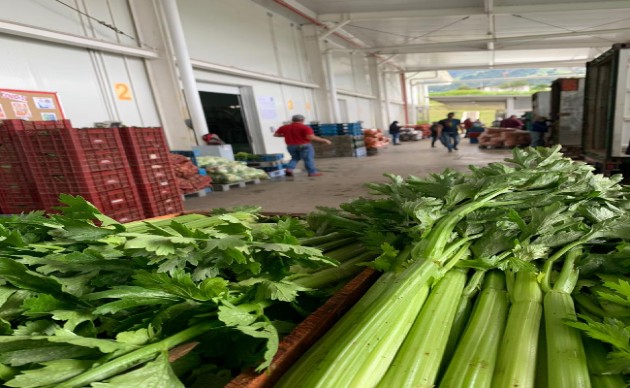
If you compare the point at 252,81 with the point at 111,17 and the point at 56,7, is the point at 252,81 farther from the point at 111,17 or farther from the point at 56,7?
the point at 56,7

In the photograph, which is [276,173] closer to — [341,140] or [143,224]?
[341,140]

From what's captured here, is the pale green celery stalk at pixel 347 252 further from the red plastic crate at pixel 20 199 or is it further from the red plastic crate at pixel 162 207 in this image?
the red plastic crate at pixel 20 199

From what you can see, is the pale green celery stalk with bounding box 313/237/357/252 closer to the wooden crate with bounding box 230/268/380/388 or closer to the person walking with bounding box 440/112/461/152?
the wooden crate with bounding box 230/268/380/388

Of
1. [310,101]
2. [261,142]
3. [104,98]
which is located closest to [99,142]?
[104,98]

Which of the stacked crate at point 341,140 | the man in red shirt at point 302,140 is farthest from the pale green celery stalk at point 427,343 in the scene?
the stacked crate at point 341,140

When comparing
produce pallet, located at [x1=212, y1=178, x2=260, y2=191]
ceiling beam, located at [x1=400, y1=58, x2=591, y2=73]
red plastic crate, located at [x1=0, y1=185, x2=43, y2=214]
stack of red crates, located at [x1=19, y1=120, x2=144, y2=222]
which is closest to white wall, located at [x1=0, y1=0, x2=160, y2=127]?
produce pallet, located at [x1=212, y1=178, x2=260, y2=191]

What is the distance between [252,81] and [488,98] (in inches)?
1218

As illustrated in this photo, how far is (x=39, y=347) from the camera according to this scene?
2.27 ft

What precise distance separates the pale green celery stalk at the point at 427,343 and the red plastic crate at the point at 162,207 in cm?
360

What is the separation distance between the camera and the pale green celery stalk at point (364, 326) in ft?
2.31

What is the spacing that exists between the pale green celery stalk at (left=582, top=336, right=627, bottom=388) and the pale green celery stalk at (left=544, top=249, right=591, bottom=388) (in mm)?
36

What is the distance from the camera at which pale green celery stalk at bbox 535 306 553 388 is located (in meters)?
0.76

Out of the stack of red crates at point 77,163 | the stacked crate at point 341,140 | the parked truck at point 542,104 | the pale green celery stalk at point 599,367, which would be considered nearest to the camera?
the pale green celery stalk at point 599,367

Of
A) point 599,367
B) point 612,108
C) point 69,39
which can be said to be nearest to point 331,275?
point 599,367
